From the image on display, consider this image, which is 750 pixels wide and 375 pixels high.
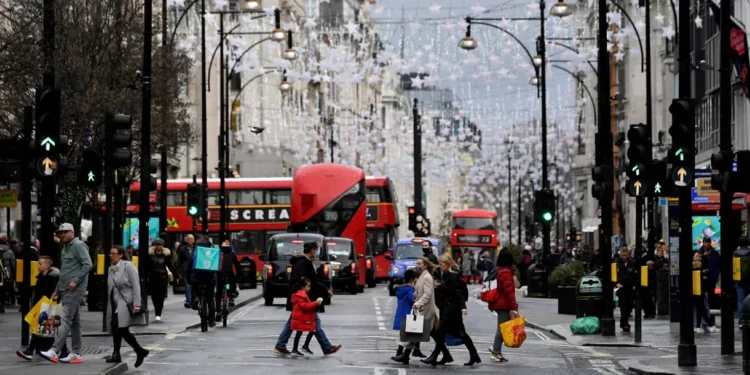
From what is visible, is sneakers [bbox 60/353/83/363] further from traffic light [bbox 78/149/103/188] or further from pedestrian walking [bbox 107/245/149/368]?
traffic light [bbox 78/149/103/188]

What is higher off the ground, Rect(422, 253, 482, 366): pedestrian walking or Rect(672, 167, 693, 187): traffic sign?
Rect(672, 167, 693, 187): traffic sign

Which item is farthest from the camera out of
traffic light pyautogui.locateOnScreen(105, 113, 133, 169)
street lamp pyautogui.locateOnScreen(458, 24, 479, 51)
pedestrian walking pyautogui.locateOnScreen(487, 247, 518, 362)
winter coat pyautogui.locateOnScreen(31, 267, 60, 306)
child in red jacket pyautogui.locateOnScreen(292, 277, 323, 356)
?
street lamp pyautogui.locateOnScreen(458, 24, 479, 51)

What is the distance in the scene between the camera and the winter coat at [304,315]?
22.8 m

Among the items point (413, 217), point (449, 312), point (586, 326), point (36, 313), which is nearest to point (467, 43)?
point (586, 326)

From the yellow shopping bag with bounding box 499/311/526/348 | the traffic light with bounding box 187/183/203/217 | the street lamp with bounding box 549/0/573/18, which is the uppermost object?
the street lamp with bounding box 549/0/573/18

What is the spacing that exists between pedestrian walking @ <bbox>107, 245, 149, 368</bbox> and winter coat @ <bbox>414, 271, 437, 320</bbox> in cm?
361

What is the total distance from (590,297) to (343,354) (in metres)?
7.50

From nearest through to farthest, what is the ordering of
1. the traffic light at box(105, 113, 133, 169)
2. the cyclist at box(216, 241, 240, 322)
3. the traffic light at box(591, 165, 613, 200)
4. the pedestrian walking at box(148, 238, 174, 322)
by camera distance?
the traffic light at box(105, 113, 133, 169)
the traffic light at box(591, 165, 613, 200)
the cyclist at box(216, 241, 240, 322)
the pedestrian walking at box(148, 238, 174, 322)

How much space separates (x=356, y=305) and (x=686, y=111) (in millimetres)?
21570

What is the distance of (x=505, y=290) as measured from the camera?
2239cm

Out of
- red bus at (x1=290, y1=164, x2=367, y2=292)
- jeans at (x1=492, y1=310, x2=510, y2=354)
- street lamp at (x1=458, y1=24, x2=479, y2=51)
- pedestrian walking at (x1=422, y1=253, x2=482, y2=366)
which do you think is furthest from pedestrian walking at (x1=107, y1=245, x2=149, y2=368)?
red bus at (x1=290, y1=164, x2=367, y2=292)

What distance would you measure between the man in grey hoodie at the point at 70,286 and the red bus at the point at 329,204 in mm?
32817

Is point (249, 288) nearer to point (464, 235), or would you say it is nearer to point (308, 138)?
point (464, 235)

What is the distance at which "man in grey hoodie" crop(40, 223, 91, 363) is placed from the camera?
797 inches
